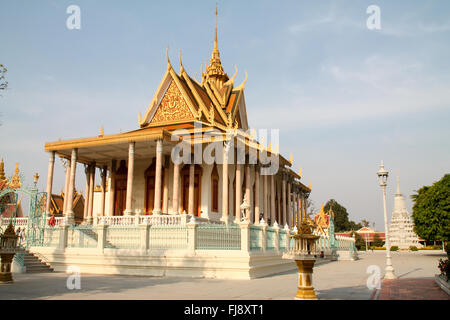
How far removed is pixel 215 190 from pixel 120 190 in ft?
19.2

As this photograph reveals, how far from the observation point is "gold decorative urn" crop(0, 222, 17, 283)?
11.2 metres

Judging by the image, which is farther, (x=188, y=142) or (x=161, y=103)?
(x=161, y=103)

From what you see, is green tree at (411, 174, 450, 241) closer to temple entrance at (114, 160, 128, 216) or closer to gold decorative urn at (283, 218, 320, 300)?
temple entrance at (114, 160, 128, 216)

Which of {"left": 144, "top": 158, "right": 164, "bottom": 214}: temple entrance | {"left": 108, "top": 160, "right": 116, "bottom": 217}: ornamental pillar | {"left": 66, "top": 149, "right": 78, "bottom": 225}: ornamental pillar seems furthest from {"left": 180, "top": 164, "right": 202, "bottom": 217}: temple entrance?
{"left": 66, "top": 149, "right": 78, "bottom": 225}: ornamental pillar

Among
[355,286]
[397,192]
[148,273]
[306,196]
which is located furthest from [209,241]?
[397,192]

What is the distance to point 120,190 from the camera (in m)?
24.1

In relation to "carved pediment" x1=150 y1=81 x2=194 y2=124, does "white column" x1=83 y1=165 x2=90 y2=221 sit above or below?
below

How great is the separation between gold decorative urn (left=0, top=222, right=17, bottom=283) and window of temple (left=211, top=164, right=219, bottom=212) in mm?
11886

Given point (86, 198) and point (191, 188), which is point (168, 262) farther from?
point (86, 198)

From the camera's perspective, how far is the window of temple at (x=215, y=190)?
884 inches

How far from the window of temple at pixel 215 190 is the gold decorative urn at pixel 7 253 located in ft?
39.0
